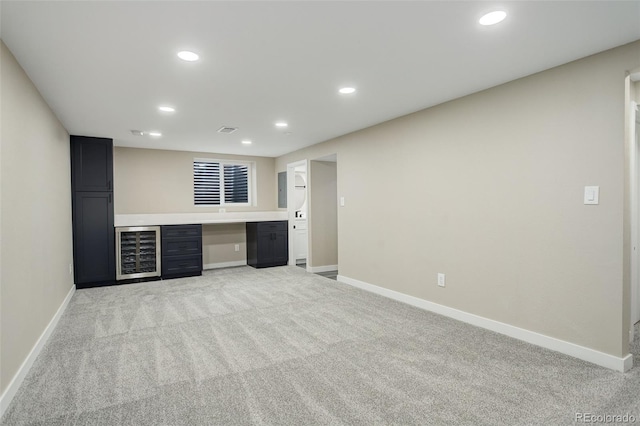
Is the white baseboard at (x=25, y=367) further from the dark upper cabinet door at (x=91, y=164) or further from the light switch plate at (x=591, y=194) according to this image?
the light switch plate at (x=591, y=194)

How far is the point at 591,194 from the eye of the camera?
2527 millimetres

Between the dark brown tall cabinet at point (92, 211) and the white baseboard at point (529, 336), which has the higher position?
the dark brown tall cabinet at point (92, 211)

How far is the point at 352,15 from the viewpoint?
195 centimetres

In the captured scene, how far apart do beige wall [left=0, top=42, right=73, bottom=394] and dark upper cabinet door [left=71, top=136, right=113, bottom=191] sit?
1.25 meters

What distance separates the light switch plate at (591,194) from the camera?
250 cm

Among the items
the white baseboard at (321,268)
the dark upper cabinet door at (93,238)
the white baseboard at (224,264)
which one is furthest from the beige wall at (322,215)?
the dark upper cabinet door at (93,238)

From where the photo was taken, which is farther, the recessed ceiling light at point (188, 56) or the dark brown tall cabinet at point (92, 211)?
the dark brown tall cabinet at point (92, 211)

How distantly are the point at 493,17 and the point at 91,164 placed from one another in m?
5.44

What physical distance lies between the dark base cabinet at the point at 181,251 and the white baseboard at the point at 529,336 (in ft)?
11.2

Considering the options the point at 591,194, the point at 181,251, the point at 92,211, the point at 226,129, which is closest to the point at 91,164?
the point at 92,211

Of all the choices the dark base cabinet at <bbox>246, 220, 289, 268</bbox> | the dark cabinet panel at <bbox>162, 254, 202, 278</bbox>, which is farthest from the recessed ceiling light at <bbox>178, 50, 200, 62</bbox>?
the dark base cabinet at <bbox>246, 220, 289, 268</bbox>

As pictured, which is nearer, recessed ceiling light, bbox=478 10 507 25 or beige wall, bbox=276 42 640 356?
recessed ceiling light, bbox=478 10 507 25

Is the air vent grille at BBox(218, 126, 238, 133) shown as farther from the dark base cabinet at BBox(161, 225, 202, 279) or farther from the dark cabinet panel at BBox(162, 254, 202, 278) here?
the dark cabinet panel at BBox(162, 254, 202, 278)

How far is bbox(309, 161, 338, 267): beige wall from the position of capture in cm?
616
